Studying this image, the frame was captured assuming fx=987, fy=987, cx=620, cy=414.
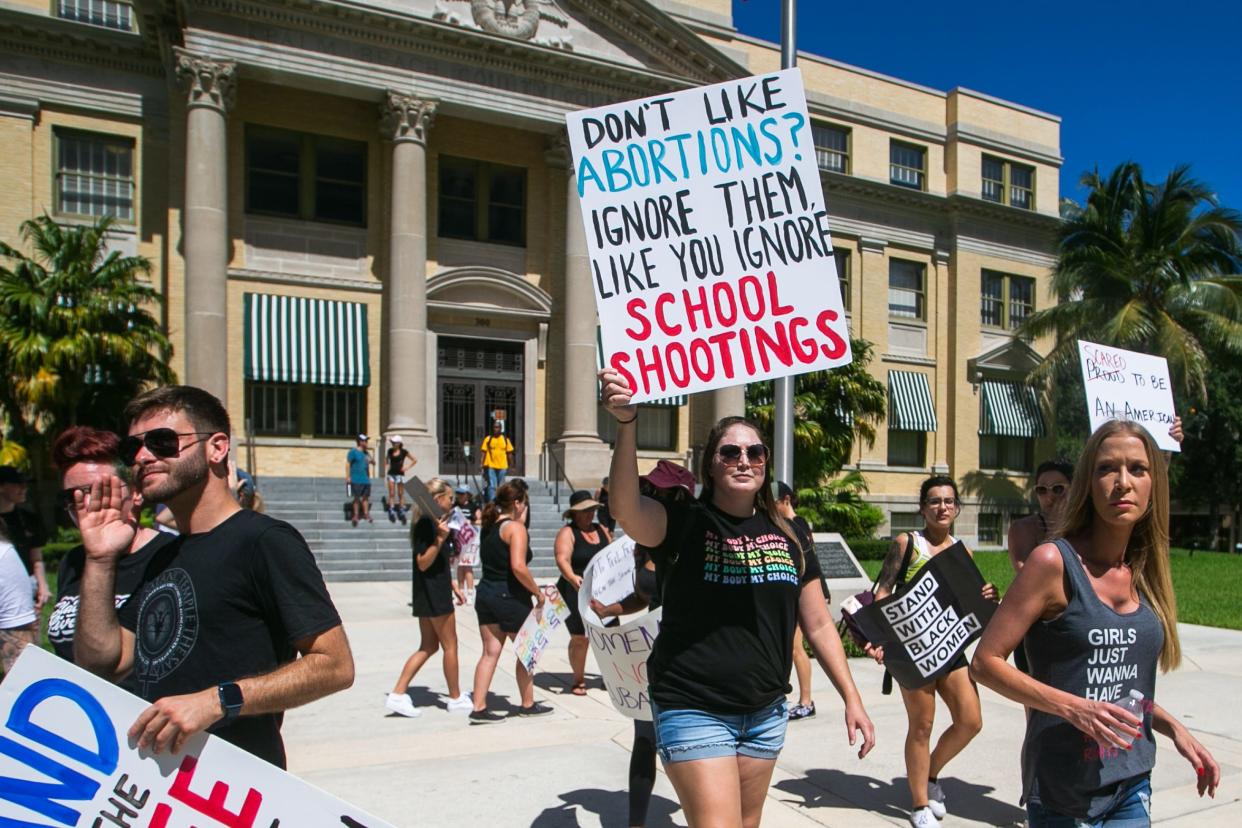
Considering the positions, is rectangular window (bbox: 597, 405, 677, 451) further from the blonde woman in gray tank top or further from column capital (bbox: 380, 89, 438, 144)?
the blonde woman in gray tank top

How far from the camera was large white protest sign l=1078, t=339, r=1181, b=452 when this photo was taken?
833 cm

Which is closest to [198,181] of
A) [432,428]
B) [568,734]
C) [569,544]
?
[432,428]

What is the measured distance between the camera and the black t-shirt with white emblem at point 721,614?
3520 mm

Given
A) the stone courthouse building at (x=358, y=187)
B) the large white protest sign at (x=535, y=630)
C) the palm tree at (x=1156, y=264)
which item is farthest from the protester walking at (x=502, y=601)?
the palm tree at (x=1156, y=264)

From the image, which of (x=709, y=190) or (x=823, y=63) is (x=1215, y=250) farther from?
(x=709, y=190)

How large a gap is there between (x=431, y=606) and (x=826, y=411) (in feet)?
68.8

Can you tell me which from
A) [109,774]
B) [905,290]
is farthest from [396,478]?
[905,290]

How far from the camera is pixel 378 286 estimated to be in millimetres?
24531

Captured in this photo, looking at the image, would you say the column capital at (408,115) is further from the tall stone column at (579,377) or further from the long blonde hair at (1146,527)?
the long blonde hair at (1146,527)

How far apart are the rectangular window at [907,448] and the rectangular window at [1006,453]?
2.36m

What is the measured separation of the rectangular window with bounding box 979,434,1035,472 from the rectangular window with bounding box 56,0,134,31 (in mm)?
27814

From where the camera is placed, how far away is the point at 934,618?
526 cm

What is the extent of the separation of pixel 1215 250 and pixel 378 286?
24.1 metres

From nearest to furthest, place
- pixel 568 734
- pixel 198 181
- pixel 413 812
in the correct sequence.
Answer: pixel 413 812, pixel 568 734, pixel 198 181
